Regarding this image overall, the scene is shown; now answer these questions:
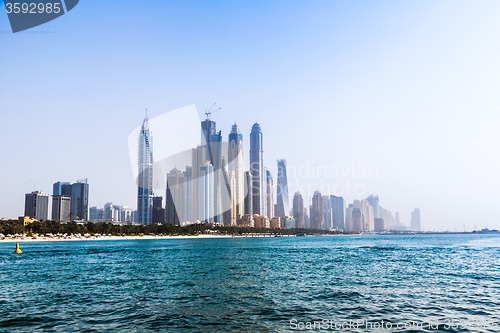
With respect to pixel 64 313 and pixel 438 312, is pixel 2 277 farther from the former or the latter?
pixel 438 312

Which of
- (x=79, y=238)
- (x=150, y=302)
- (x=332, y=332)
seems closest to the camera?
(x=332, y=332)

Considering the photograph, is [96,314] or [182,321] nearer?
[182,321]

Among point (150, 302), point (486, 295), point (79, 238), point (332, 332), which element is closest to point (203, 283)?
point (150, 302)

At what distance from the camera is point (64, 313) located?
2683cm

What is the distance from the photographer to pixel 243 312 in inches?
1081

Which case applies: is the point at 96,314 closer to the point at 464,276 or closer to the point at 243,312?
the point at 243,312

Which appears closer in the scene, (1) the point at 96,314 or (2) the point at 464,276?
(1) the point at 96,314

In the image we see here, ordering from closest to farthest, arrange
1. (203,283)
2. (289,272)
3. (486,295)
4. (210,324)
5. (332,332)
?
(332,332)
(210,324)
(486,295)
(203,283)
(289,272)

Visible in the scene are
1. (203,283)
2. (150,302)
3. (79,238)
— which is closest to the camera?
(150,302)

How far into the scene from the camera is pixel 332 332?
72.8 ft

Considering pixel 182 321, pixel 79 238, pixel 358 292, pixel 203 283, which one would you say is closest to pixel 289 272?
pixel 203 283

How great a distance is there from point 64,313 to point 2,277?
87.2 feet

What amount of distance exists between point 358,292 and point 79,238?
183m

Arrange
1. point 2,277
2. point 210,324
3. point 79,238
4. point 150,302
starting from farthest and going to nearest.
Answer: point 79,238 → point 2,277 → point 150,302 → point 210,324
